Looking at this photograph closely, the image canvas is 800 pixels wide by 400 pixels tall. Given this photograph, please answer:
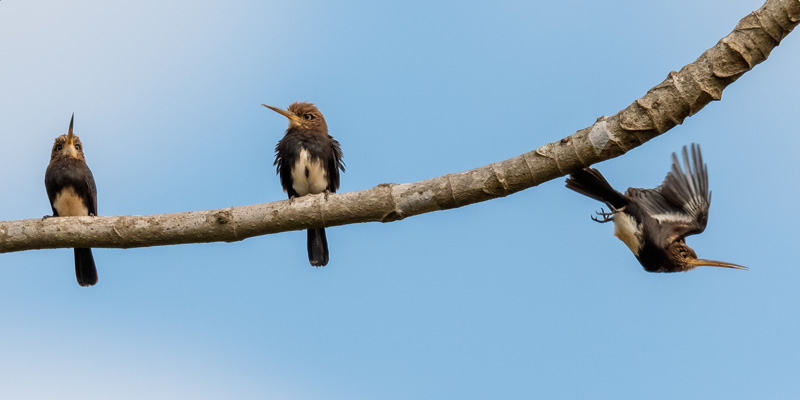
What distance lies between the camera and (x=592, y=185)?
5008 mm

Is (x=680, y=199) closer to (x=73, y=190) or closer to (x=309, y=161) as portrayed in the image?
(x=309, y=161)

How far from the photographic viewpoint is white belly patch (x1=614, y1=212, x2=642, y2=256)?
5.63 m

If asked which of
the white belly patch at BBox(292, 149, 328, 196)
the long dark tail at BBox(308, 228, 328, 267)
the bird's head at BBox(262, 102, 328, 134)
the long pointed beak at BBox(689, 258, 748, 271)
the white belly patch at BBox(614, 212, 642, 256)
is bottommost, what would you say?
the long pointed beak at BBox(689, 258, 748, 271)

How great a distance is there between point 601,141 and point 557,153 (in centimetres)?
25

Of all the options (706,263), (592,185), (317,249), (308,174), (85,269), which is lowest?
(706,263)

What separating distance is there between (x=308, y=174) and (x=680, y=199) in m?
3.17

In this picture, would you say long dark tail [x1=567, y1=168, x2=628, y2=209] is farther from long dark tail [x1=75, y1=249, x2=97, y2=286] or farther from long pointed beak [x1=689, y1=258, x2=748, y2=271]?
long dark tail [x1=75, y1=249, x2=97, y2=286]

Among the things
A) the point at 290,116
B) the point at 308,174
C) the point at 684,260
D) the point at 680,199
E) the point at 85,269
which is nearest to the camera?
the point at 680,199

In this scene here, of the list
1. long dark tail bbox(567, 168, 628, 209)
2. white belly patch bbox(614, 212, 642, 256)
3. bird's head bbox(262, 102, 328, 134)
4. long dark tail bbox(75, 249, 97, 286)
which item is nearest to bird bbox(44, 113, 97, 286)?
Result: long dark tail bbox(75, 249, 97, 286)

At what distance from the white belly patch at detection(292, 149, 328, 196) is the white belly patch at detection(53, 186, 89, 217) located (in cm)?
202

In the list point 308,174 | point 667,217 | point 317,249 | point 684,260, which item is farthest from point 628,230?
point 317,249

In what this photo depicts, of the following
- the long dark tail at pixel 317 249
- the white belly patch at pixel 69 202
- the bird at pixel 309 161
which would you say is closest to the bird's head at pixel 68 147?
the white belly patch at pixel 69 202

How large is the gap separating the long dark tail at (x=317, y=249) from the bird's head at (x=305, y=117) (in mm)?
984

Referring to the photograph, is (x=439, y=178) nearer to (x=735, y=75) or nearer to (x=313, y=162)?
(x=735, y=75)
